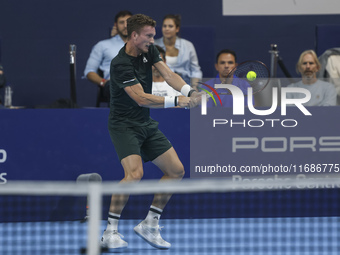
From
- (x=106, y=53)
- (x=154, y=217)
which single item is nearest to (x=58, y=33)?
(x=106, y=53)

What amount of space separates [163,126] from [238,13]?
2859 millimetres

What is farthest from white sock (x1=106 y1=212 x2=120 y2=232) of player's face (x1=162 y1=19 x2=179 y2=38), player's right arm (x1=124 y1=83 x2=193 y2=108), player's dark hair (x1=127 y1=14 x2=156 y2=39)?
player's face (x1=162 y1=19 x2=179 y2=38)

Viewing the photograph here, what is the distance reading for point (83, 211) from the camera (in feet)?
21.3

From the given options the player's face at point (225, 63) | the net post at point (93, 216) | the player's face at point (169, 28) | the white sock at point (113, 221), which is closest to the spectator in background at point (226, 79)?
the player's face at point (225, 63)

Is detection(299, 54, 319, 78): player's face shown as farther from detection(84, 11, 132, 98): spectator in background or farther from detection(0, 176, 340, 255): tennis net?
detection(84, 11, 132, 98): spectator in background

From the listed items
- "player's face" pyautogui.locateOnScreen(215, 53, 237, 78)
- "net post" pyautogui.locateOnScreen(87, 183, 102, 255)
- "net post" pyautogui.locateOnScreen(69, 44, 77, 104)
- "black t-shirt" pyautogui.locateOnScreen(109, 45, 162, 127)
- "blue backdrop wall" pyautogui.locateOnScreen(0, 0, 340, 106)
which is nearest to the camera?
"net post" pyautogui.locateOnScreen(87, 183, 102, 255)

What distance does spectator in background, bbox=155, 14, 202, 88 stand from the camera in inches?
297

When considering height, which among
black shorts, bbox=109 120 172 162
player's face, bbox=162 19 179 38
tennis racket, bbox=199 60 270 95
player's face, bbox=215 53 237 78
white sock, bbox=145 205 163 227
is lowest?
white sock, bbox=145 205 163 227

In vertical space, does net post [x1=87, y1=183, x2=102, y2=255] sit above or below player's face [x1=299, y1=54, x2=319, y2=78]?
below

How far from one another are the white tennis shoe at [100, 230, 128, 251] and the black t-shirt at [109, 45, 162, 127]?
0.86 m

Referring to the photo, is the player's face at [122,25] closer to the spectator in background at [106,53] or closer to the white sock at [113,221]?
the spectator in background at [106,53]

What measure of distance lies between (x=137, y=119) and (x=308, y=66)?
7.99 ft

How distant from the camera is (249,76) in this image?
6.59 meters

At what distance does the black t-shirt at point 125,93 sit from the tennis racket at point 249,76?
51.0 inches
